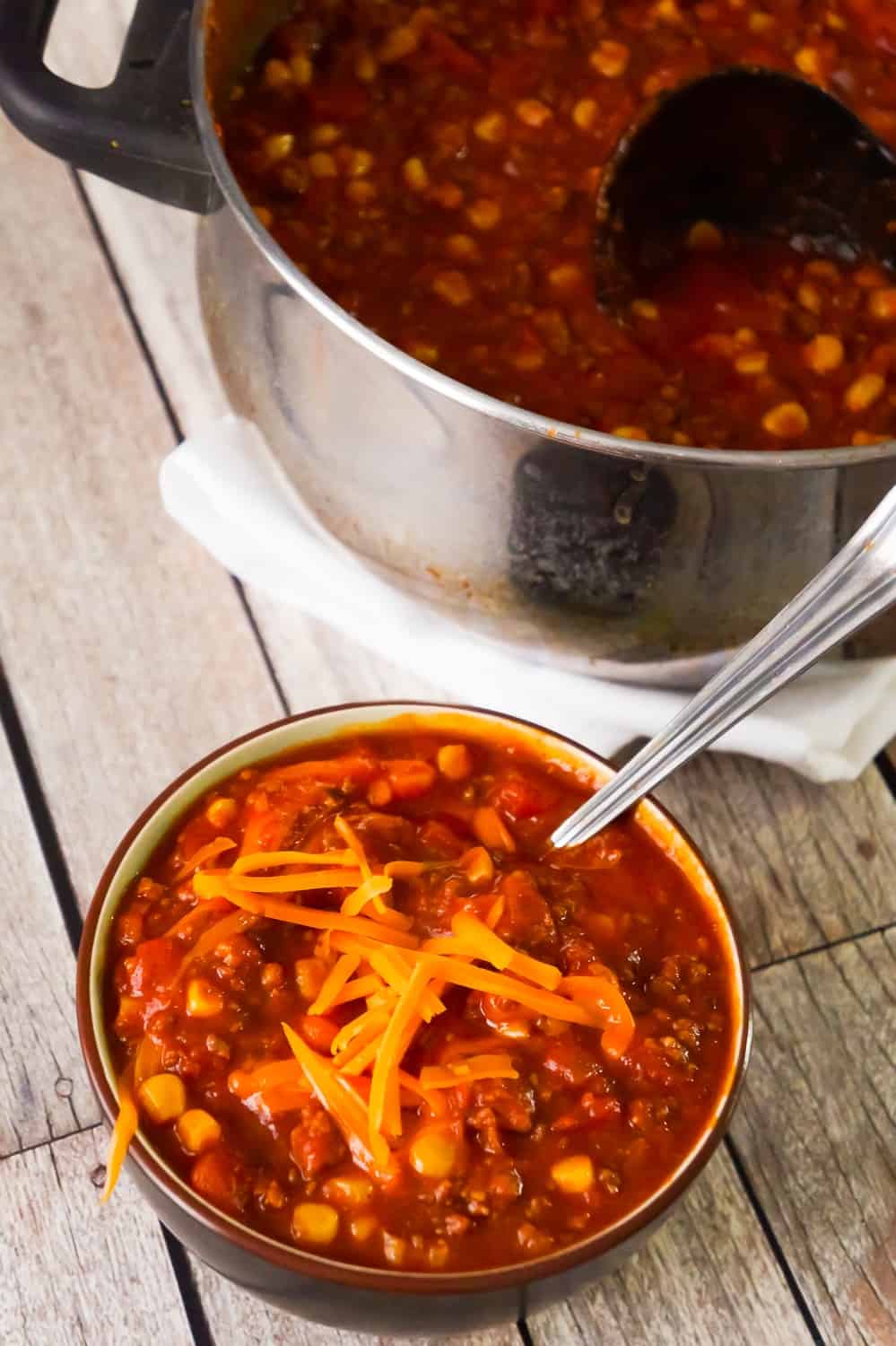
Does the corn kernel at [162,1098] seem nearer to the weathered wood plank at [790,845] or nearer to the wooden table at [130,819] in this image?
the wooden table at [130,819]

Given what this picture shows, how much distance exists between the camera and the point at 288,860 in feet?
3.59

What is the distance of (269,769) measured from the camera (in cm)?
123

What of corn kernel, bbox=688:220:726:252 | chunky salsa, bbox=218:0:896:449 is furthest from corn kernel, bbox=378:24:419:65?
corn kernel, bbox=688:220:726:252

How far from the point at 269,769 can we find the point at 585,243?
2.06 ft

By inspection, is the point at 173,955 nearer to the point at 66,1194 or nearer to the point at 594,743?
the point at 66,1194

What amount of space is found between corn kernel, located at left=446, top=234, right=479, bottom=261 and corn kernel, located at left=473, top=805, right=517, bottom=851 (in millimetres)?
574

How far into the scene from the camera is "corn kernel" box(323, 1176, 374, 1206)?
998 millimetres

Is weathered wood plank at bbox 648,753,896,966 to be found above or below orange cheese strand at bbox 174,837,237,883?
below

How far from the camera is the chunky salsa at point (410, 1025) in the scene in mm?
1003

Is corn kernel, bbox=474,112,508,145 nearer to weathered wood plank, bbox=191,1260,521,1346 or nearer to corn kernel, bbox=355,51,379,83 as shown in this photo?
corn kernel, bbox=355,51,379,83

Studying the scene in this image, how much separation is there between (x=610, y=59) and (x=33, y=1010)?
3.77 feet

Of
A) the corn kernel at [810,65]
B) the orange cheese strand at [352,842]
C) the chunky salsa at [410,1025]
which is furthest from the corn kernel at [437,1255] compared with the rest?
the corn kernel at [810,65]

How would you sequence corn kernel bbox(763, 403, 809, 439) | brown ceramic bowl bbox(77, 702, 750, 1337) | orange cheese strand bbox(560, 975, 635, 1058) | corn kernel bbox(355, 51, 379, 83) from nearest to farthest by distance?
brown ceramic bowl bbox(77, 702, 750, 1337) → orange cheese strand bbox(560, 975, 635, 1058) → corn kernel bbox(763, 403, 809, 439) → corn kernel bbox(355, 51, 379, 83)

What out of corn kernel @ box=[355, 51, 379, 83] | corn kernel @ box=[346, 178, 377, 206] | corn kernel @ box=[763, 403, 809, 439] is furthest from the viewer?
corn kernel @ box=[355, 51, 379, 83]
